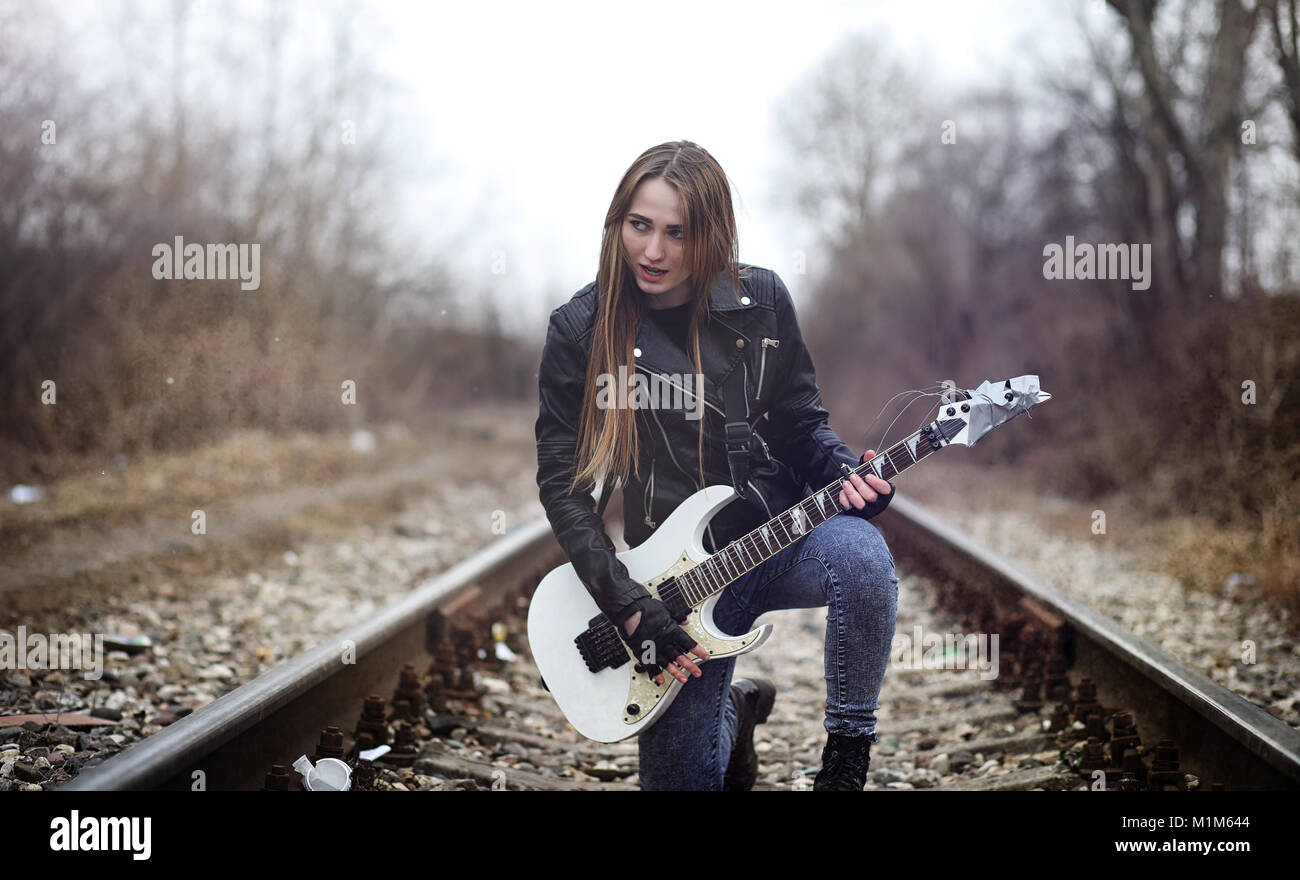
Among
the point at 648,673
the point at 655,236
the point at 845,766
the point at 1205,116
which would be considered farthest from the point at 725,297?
the point at 1205,116

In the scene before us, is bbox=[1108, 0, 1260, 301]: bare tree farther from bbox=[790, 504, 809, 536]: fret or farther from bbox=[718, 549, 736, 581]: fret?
bbox=[718, 549, 736, 581]: fret

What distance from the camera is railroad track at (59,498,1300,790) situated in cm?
280

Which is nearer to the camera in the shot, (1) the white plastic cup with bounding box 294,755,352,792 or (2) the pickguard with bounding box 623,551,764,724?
(2) the pickguard with bounding box 623,551,764,724

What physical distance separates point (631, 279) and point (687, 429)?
0.42 m

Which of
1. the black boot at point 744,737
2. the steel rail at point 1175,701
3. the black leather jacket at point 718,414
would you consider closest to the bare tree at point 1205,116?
the steel rail at point 1175,701

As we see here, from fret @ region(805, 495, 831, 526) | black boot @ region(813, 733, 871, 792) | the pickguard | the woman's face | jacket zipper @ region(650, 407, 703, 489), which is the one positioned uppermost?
A: the woman's face

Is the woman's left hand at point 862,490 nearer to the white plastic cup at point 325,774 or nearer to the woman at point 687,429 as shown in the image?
the woman at point 687,429

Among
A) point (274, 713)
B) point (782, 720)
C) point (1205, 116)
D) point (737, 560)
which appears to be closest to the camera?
point (737, 560)

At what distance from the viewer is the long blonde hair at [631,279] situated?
269 centimetres

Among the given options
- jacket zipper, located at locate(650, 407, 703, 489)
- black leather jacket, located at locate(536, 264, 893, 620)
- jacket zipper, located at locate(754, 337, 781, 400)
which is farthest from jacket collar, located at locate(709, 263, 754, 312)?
jacket zipper, located at locate(650, 407, 703, 489)

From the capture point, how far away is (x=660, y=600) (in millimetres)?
2723

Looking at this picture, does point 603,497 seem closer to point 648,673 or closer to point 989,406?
point 648,673

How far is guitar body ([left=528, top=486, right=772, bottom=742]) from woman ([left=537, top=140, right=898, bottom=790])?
7cm
